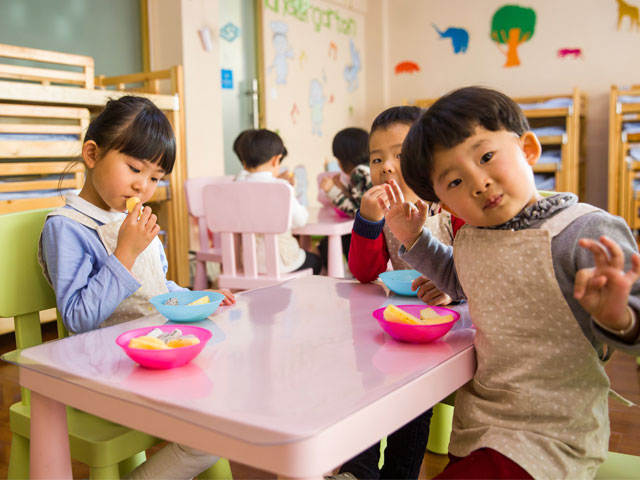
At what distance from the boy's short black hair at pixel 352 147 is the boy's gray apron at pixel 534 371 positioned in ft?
6.78

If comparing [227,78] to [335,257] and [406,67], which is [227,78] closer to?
[406,67]

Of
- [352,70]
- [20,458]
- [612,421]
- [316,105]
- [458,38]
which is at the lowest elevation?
[612,421]

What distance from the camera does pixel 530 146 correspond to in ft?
3.09

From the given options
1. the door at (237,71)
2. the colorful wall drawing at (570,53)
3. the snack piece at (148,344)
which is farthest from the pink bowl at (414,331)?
the colorful wall drawing at (570,53)

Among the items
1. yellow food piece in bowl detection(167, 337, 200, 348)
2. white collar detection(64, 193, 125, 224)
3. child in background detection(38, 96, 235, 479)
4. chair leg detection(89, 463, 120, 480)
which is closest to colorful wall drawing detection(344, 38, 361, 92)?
child in background detection(38, 96, 235, 479)

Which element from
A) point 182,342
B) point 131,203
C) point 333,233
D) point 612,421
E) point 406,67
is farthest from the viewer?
point 406,67

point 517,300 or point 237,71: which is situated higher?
point 237,71

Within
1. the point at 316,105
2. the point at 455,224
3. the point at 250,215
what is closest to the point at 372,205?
the point at 455,224

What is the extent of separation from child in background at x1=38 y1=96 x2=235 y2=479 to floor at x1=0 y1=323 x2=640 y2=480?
588 millimetres

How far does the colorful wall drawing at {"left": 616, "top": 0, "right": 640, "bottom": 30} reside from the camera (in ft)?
16.8

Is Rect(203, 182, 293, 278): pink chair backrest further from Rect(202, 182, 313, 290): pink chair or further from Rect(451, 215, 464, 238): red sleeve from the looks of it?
Rect(451, 215, 464, 238): red sleeve

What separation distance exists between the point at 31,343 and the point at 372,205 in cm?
75

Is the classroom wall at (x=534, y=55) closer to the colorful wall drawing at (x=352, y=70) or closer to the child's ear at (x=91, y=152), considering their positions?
the colorful wall drawing at (x=352, y=70)

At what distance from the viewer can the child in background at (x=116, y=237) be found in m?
1.13
